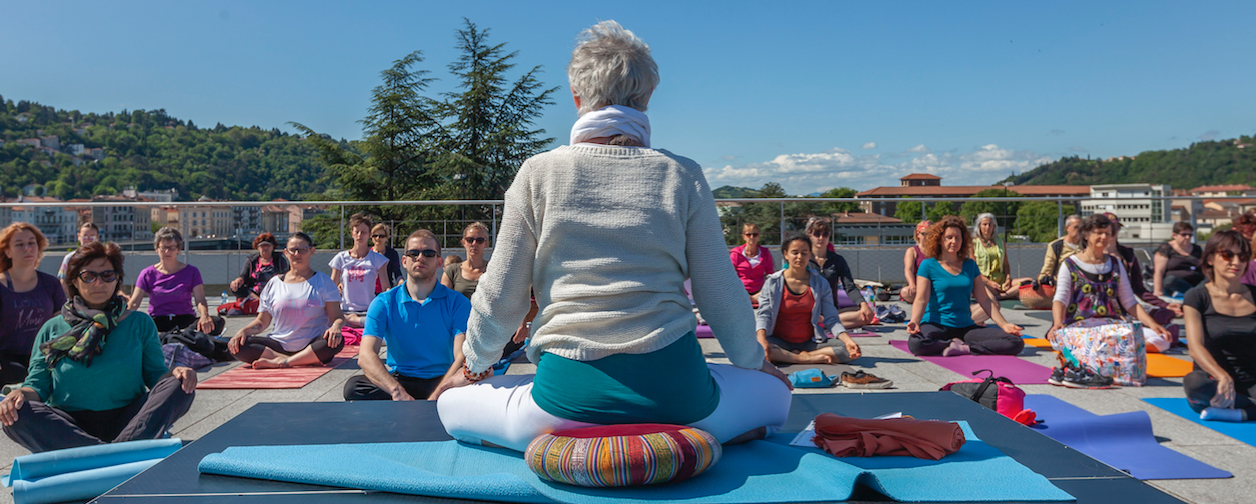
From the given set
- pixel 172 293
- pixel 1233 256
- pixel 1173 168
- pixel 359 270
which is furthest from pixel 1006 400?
pixel 1173 168

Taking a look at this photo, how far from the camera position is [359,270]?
278 inches

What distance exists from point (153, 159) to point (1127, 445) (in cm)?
11319

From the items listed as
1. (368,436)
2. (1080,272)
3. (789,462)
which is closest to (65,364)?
(368,436)

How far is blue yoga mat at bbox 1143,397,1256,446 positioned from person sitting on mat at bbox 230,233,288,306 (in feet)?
25.9

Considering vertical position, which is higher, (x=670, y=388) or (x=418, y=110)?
(x=418, y=110)

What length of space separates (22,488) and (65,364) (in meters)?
0.86

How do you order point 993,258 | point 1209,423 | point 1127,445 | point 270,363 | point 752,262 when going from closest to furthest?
point 1127,445 < point 1209,423 < point 270,363 < point 752,262 < point 993,258

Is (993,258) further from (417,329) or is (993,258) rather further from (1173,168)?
(1173,168)

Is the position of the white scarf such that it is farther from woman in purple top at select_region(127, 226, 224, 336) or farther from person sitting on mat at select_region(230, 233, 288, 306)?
person sitting on mat at select_region(230, 233, 288, 306)

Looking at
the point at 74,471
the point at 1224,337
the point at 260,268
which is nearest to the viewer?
the point at 74,471

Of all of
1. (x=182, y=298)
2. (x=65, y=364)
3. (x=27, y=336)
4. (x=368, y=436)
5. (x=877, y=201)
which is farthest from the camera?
(x=877, y=201)

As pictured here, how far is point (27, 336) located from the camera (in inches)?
174

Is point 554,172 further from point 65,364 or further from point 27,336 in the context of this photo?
point 27,336

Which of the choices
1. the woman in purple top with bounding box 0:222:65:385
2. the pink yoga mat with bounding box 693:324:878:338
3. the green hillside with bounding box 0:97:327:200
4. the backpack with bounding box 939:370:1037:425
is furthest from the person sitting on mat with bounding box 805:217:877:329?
the green hillside with bounding box 0:97:327:200
